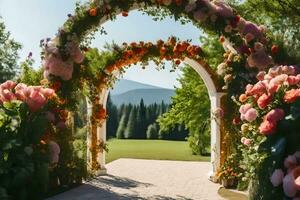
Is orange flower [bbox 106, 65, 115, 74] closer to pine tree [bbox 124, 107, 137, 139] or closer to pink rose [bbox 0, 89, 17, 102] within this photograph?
pink rose [bbox 0, 89, 17, 102]

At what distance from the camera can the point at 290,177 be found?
5.09 meters

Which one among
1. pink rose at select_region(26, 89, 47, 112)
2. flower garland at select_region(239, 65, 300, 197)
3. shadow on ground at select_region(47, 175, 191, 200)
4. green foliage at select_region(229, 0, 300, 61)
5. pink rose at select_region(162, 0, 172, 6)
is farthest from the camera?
green foliage at select_region(229, 0, 300, 61)

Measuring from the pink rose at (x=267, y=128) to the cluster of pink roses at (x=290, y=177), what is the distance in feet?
1.27

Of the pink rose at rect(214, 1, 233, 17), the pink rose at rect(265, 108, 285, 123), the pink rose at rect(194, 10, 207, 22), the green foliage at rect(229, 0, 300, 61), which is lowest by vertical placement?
the pink rose at rect(265, 108, 285, 123)

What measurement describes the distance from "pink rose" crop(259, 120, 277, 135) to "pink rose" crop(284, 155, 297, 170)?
1.30ft

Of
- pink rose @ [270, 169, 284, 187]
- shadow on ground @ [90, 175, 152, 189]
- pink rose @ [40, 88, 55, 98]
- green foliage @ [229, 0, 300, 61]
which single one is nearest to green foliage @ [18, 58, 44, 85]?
Result: shadow on ground @ [90, 175, 152, 189]

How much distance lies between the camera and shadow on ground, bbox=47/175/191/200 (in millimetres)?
8904

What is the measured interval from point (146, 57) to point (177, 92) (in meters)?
8.93

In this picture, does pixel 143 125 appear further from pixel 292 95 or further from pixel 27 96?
pixel 292 95

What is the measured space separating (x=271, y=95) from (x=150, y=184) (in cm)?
567

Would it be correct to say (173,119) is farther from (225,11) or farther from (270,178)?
(270,178)

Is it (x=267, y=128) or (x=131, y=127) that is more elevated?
(x=131, y=127)

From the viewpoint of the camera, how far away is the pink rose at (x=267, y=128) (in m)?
5.50

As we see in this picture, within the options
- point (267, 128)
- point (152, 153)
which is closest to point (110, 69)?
point (267, 128)
